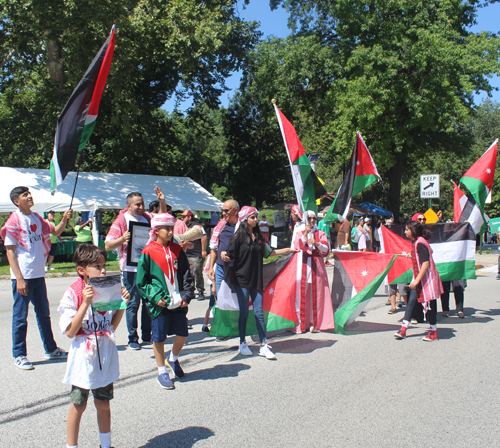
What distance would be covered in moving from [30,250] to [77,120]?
1653mm

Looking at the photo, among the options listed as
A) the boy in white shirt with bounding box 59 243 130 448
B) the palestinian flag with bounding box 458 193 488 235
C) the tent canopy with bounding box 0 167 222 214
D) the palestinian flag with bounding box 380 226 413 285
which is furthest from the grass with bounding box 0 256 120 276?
the boy in white shirt with bounding box 59 243 130 448

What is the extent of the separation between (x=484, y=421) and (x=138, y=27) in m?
20.6

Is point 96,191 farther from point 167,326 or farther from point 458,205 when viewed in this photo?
point 167,326

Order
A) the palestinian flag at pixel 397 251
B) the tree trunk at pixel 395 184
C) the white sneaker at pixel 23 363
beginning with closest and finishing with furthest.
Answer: the white sneaker at pixel 23 363
the palestinian flag at pixel 397 251
the tree trunk at pixel 395 184

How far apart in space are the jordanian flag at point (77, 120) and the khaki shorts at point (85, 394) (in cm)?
314

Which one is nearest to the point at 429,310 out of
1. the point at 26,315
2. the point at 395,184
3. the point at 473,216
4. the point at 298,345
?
the point at 298,345

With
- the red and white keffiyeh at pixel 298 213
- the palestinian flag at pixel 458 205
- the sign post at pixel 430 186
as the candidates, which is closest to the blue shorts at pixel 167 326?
the red and white keffiyeh at pixel 298 213

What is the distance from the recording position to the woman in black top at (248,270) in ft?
18.7

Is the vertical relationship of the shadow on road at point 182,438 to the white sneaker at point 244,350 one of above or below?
below

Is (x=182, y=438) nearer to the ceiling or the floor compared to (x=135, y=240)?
nearer to the floor

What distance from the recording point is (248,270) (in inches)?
223

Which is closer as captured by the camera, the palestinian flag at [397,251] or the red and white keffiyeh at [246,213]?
the red and white keffiyeh at [246,213]

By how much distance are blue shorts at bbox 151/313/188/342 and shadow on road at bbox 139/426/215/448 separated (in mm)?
1079

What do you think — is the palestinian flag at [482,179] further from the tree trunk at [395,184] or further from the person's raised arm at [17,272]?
the tree trunk at [395,184]
